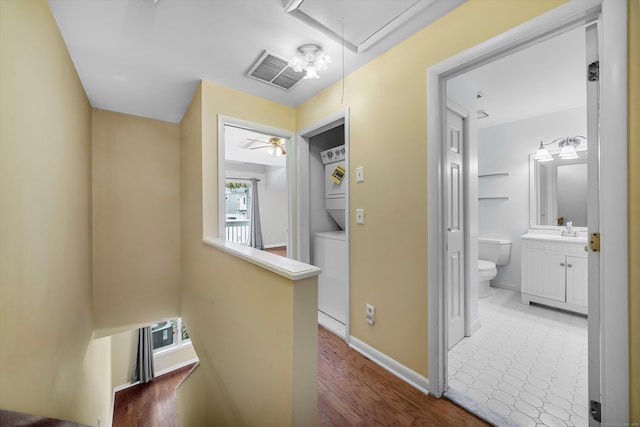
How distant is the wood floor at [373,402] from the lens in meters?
1.34

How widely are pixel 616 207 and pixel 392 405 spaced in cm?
146

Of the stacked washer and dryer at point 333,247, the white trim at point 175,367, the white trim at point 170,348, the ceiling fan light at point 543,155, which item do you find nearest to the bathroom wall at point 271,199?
the white trim at point 170,348

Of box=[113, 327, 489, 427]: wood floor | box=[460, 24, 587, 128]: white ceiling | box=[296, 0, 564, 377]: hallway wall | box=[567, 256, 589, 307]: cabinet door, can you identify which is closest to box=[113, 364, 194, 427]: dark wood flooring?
box=[113, 327, 489, 427]: wood floor

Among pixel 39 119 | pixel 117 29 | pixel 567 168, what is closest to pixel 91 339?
pixel 39 119

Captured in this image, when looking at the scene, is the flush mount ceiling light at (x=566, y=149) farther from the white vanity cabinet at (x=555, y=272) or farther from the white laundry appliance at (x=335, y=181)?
the white laundry appliance at (x=335, y=181)

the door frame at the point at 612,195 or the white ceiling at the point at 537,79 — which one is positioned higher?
the white ceiling at the point at 537,79

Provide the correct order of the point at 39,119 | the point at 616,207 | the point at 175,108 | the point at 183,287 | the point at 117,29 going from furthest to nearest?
the point at 183,287
the point at 175,108
the point at 117,29
the point at 39,119
the point at 616,207

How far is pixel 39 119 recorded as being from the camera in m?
1.23

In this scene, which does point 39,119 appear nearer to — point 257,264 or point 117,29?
point 117,29

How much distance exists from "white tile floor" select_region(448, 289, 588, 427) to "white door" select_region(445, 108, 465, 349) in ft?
0.71

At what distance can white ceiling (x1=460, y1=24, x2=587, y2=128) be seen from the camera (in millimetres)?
1786

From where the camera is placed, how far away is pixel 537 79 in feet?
7.19

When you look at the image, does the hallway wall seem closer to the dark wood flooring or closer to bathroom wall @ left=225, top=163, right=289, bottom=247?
the dark wood flooring

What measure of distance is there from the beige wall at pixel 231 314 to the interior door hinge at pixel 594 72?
1.51m
